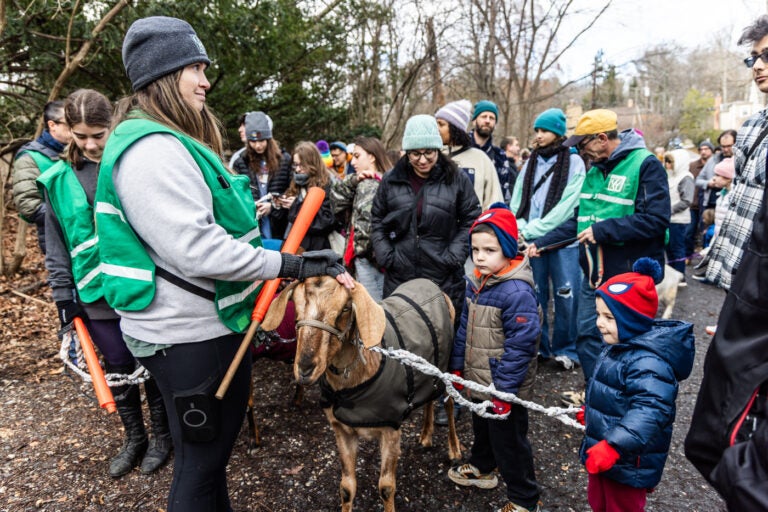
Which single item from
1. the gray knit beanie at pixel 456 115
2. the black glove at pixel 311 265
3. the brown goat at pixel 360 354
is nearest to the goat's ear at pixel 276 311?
the brown goat at pixel 360 354

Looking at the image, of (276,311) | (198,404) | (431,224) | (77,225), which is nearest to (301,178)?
(431,224)

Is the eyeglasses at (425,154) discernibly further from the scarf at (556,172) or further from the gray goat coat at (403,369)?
the scarf at (556,172)

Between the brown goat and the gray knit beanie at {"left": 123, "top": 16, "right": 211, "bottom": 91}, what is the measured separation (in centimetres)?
110

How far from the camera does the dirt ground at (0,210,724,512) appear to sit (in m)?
3.10

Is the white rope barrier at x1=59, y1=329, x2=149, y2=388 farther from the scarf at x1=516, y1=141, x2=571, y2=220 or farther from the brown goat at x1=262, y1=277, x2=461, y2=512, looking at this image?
the scarf at x1=516, y1=141, x2=571, y2=220

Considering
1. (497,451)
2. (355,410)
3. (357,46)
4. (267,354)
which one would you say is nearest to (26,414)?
(267,354)

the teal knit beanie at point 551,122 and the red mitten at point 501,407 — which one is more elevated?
the teal knit beanie at point 551,122

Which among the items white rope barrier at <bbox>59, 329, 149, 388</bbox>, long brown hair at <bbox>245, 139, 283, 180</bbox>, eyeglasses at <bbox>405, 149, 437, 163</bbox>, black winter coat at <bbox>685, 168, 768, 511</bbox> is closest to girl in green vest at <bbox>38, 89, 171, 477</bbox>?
white rope barrier at <bbox>59, 329, 149, 388</bbox>

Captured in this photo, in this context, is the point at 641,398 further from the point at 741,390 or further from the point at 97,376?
the point at 97,376

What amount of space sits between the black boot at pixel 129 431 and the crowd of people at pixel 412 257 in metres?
0.01

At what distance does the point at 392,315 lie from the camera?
10.2ft

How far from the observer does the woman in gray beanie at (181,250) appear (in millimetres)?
1672

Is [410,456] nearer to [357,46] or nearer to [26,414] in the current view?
[26,414]

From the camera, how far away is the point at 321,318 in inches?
86.9
